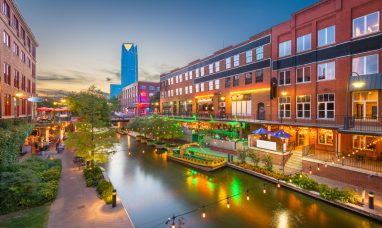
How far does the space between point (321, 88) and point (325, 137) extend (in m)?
5.59

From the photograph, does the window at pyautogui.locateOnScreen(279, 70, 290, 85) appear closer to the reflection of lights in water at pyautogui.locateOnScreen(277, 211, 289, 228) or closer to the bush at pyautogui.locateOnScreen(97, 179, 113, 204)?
the reflection of lights in water at pyautogui.locateOnScreen(277, 211, 289, 228)

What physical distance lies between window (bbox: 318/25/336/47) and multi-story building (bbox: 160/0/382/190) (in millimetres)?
106

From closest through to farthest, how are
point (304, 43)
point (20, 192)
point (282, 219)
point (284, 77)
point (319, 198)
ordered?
point (282, 219) → point (20, 192) → point (319, 198) → point (304, 43) → point (284, 77)

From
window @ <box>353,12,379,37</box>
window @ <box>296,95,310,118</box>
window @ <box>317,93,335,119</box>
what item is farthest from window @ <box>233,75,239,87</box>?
window @ <box>353,12,379,37</box>

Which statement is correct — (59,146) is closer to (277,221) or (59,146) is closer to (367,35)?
(277,221)

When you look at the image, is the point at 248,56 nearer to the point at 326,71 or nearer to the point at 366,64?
the point at 326,71

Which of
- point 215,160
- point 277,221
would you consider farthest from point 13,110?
point 277,221

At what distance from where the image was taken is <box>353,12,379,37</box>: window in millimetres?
18766

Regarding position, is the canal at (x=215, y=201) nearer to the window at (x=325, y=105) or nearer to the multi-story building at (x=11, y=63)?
the window at (x=325, y=105)

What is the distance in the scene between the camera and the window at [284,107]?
26.7m

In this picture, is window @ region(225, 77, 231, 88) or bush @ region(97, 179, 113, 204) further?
window @ region(225, 77, 231, 88)

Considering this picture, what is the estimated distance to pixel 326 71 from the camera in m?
22.7

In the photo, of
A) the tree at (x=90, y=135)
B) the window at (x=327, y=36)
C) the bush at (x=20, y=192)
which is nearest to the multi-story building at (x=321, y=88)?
the window at (x=327, y=36)

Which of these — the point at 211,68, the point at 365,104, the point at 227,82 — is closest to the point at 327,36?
the point at 365,104
